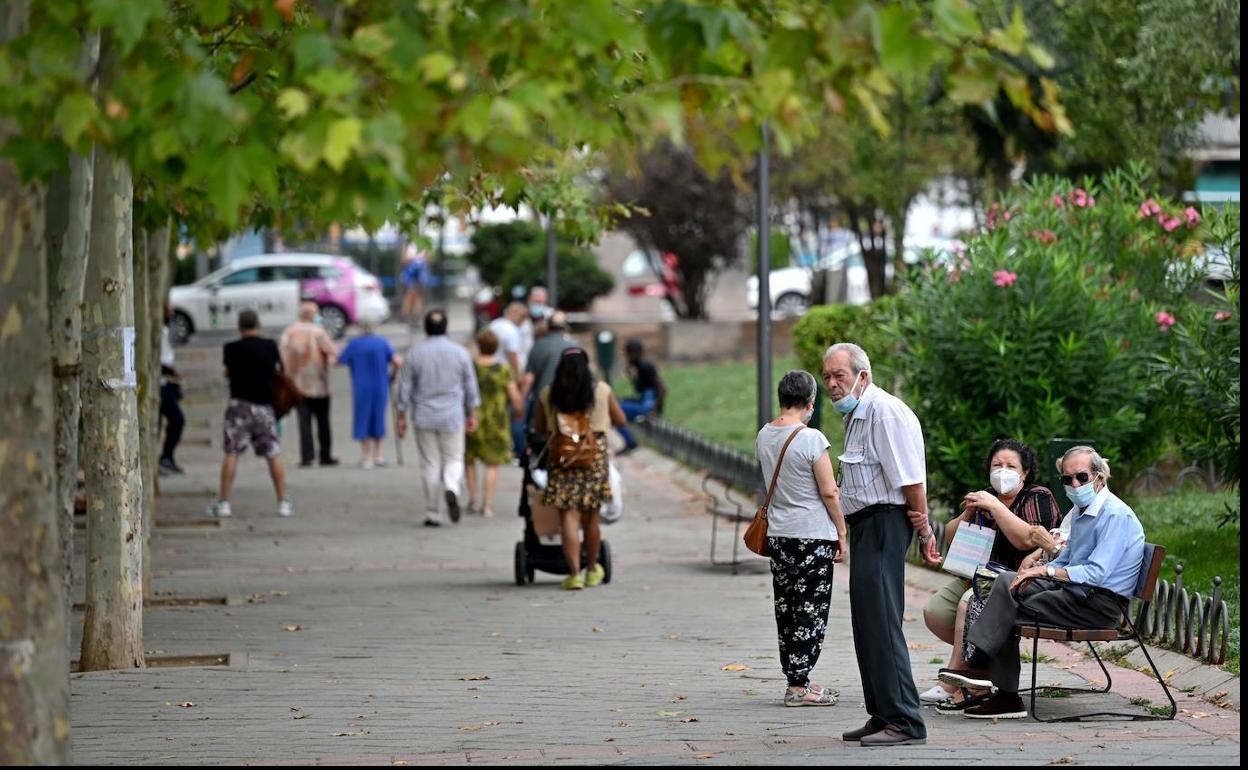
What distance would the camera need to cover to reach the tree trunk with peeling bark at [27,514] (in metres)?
5.84

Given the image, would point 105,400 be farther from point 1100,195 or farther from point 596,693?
point 1100,195

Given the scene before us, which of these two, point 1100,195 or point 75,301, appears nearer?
point 75,301

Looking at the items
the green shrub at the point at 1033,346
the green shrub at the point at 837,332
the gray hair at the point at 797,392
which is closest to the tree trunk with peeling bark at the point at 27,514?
the gray hair at the point at 797,392

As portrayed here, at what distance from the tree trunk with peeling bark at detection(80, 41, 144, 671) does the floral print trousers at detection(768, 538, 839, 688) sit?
3488mm

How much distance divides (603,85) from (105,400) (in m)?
4.76

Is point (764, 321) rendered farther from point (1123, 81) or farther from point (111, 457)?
point (1123, 81)

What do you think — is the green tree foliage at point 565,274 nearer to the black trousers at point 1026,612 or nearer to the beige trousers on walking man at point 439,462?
the beige trousers on walking man at point 439,462

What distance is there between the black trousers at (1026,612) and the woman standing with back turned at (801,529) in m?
0.81

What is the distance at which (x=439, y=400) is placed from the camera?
1692 centimetres

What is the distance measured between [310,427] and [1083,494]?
15.4 metres

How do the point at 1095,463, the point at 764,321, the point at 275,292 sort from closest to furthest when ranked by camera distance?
the point at 1095,463
the point at 764,321
the point at 275,292

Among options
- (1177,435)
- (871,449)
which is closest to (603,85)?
(871,449)

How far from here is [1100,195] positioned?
1620 centimetres

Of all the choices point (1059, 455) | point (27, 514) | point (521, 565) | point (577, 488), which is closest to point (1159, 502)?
point (577, 488)
